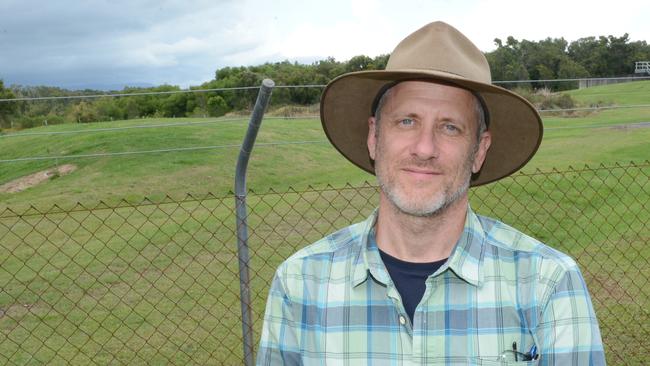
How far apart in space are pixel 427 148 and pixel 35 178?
13.0m

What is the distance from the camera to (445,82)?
1909 millimetres

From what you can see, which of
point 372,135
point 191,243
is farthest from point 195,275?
point 372,135

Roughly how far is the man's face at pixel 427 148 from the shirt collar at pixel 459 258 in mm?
110

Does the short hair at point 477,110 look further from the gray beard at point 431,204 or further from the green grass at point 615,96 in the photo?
the green grass at point 615,96

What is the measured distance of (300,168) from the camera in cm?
1417

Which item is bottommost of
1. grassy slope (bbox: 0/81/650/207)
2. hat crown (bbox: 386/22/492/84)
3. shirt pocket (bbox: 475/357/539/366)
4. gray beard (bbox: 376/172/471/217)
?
grassy slope (bbox: 0/81/650/207)

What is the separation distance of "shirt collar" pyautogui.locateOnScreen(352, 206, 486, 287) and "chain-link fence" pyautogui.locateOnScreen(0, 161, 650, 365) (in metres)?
2.43

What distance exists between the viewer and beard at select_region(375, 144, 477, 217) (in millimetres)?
1876

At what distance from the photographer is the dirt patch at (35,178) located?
12859mm

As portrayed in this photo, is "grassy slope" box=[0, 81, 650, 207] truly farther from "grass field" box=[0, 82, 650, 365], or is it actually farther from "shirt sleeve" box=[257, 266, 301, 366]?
"shirt sleeve" box=[257, 266, 301, 366]

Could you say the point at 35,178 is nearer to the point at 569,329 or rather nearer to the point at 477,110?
the point at 477,110

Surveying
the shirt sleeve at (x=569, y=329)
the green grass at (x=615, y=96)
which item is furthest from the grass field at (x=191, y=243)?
the green grass at (x=615, y=96)

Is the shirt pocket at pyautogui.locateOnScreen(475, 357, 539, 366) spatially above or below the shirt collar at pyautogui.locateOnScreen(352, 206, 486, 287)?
below

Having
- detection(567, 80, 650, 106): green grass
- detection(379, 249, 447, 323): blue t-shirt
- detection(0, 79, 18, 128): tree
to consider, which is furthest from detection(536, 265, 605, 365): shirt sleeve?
detection(567, 80, 650, 106): green grass
